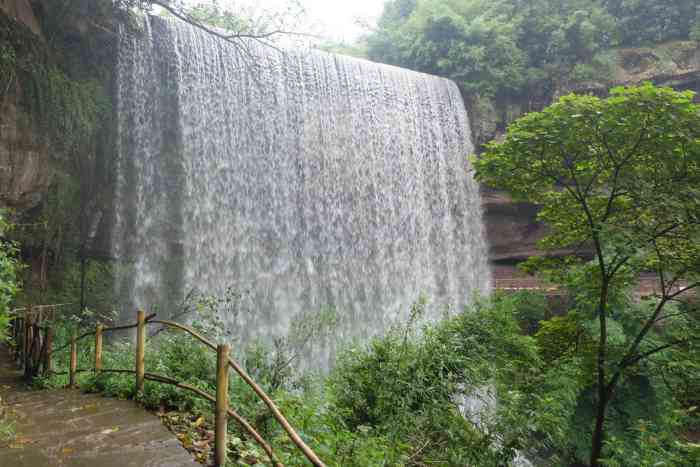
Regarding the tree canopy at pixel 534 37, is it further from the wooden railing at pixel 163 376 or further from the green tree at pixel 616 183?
the wooden railing at pixel 163 376

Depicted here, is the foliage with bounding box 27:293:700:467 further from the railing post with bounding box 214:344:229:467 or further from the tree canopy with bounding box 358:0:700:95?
the tree canopy with bounding box 358:0:700:95

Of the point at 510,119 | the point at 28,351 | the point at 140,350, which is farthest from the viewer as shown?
the point at 510,119

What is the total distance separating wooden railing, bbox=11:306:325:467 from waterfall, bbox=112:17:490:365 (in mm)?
4412

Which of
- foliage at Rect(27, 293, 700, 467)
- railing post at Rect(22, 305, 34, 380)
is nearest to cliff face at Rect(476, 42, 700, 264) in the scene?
foliage at Rect(27, 293, 700, 467)

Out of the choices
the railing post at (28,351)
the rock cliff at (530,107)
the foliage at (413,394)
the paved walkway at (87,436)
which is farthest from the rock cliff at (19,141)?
the rock cliff at (530,107)

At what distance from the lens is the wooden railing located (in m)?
2.68

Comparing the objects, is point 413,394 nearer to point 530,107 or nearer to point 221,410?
point 221,410

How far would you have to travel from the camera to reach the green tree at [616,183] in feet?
19.7

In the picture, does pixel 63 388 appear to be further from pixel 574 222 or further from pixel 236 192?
pixel 236 192

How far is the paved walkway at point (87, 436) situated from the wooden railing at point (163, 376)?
281 mm

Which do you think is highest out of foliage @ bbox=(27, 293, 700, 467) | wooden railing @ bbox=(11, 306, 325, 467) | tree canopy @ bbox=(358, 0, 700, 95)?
tree canopy @ bbox=(358, 0, 700, 95)

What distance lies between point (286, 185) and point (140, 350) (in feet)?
32.2

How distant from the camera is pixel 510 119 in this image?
61.8 ft

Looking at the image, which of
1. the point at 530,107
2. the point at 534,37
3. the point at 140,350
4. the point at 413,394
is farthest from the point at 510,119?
the point at 140,350
